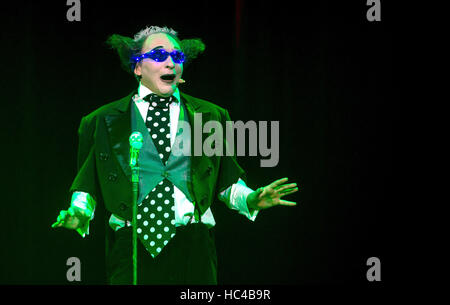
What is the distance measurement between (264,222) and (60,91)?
1473 mm

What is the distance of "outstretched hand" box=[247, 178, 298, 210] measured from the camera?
2.87m

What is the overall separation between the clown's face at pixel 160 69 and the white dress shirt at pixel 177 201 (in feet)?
0.18

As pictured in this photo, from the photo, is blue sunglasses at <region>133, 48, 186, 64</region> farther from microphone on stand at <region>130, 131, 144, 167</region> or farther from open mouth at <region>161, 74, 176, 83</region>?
microphone on stand at <region>130, 131, 144, 167</region>

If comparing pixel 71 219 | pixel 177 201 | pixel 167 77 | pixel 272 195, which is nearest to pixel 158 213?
pixel 177 201

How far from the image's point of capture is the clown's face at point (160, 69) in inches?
126

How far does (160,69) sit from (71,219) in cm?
86

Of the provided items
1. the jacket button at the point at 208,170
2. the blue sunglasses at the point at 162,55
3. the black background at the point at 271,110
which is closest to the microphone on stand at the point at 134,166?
the jacket button at the point at 208,170

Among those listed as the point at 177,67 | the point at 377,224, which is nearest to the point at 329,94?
the point at 377,224

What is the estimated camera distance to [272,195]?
2912mm

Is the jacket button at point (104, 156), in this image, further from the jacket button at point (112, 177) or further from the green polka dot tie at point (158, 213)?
the green polka dot tie at point (158, 213)

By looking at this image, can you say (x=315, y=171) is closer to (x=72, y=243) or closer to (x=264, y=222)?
(x=264, y=222)

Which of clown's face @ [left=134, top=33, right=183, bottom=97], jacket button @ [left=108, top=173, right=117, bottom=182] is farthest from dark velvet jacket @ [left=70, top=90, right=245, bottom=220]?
clown's face @ [left=134, top=33, right=183, bottom=97]

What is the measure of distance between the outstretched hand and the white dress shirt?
0.34 ft

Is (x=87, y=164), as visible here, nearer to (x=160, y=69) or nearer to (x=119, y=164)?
(x=119, y=164)
